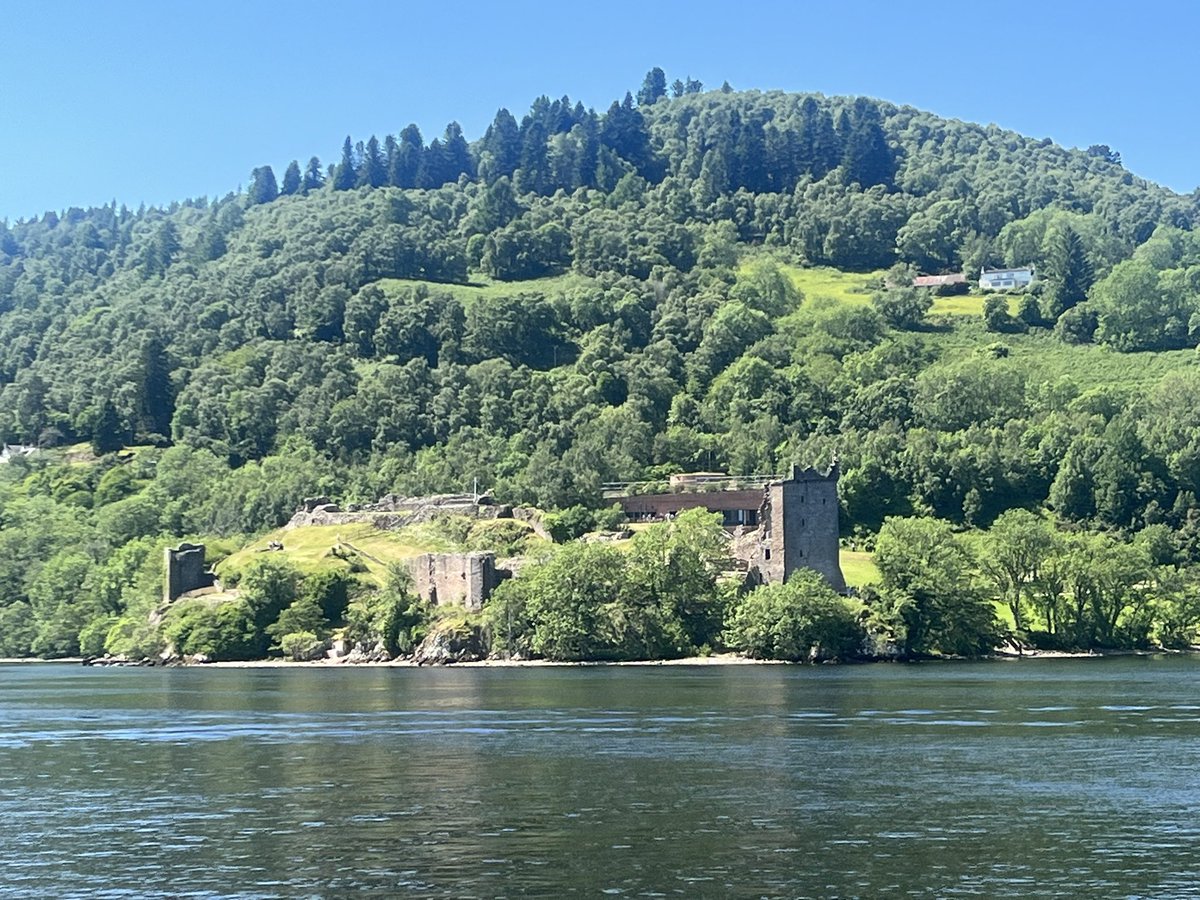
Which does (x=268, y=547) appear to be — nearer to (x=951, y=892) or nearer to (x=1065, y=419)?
(x=1065, y=419)

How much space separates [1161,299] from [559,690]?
440ft

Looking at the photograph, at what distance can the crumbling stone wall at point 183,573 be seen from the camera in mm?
124812

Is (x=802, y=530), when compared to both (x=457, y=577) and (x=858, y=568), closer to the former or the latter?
(x=858, y=568)

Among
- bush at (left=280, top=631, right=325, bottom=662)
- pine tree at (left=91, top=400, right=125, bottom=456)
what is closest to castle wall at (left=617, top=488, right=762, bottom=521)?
bush at (left=280, top=631, right=325, bottom=662)

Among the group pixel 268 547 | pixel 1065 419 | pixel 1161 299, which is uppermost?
pixel 1161 299

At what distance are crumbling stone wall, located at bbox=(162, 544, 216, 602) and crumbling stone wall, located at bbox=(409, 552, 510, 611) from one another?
18.4 meters

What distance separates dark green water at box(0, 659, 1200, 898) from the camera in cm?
3309

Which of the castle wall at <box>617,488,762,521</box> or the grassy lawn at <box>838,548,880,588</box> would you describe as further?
the castle wall at <box>617,488,762,521</box>

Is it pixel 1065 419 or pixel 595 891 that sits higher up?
pixel 1065 419

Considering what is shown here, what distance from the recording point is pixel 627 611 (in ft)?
346

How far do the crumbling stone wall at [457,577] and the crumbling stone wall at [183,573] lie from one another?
18.4 metres

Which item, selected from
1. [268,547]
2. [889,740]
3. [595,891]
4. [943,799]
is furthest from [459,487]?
[595,891]

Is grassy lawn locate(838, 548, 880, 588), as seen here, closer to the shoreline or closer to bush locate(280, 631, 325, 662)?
the shoreline

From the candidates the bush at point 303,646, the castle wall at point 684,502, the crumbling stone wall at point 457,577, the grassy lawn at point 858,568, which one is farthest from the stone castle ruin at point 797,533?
the bush at point 303,646
